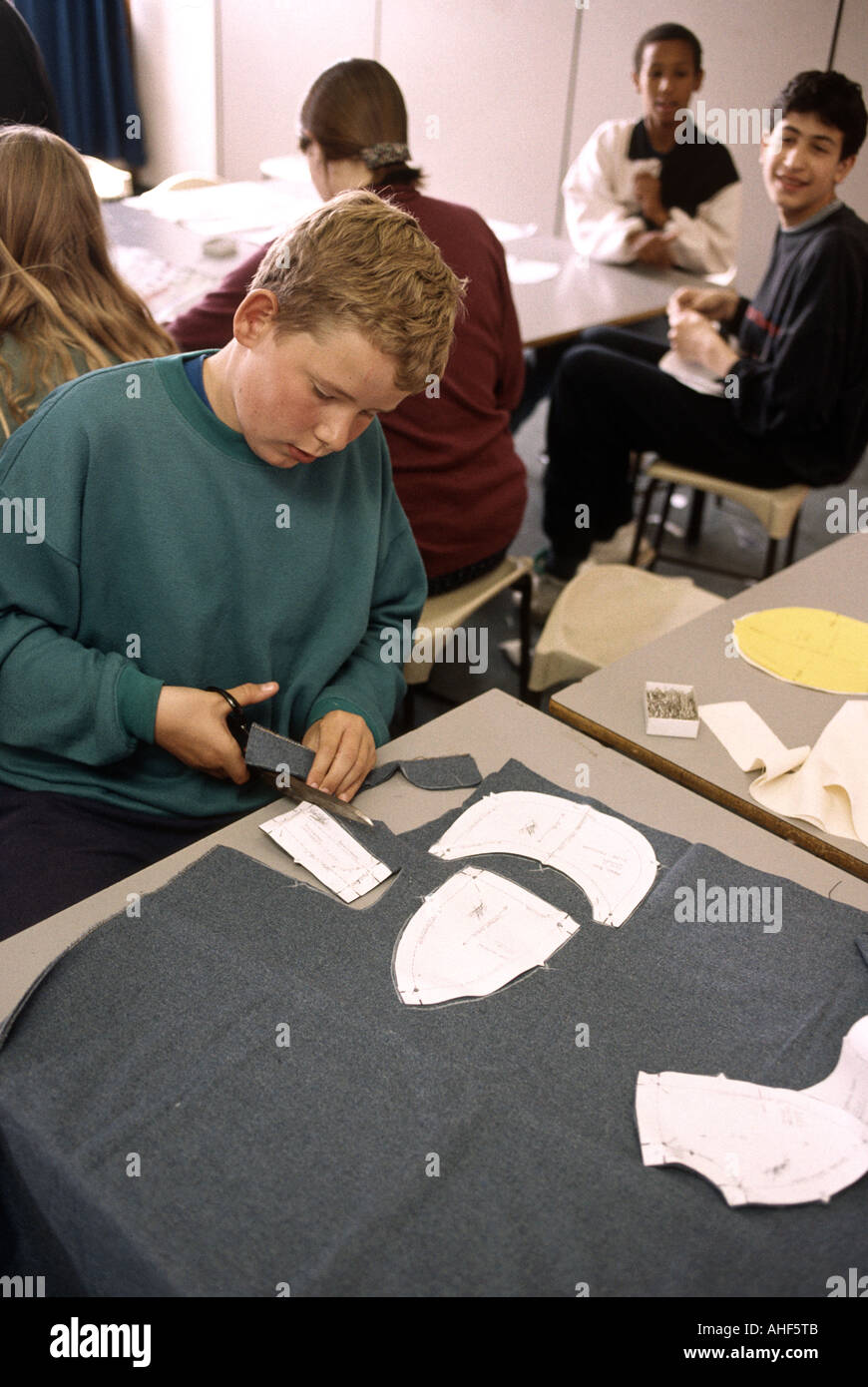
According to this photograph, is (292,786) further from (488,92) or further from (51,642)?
(488,92)

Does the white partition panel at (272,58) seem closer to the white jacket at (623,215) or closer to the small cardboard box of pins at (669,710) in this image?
the white jacket at (623,215)

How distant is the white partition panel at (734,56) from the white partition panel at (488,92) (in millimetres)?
140

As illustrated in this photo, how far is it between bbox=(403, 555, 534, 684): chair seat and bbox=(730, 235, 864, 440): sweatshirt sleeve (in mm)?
772

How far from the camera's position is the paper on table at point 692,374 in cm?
271

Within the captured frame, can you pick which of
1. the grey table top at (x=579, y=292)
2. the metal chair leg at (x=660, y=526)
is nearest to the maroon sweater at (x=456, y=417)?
the grey table top at (x=579, y=292)

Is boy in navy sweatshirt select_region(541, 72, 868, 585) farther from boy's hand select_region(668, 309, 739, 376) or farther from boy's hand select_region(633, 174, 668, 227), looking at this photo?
boy's hand select_region(633, 174, 668, 227)

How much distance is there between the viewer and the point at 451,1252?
0.74 metres

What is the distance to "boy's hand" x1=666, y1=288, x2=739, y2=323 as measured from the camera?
297 cm

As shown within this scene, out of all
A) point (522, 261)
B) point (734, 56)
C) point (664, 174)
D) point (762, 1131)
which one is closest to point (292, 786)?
point (762, 1131)

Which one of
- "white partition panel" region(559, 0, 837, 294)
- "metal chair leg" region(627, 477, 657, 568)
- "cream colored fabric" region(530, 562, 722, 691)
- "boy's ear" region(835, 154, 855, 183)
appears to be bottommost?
"metal chair leg" region(627, 477, 657, 568)

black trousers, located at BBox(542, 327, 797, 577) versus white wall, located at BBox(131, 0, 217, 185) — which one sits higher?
white wall, located at BBox(131, 0, 217, 185)

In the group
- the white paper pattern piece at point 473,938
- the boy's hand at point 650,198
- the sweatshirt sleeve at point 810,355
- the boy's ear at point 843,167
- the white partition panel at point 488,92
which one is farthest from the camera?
the white partition panel at point 488,92

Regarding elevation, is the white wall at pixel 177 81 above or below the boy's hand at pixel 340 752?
above

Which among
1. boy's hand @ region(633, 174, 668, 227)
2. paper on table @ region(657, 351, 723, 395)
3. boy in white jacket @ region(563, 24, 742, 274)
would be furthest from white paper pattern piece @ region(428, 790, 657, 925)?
boy's hand @ region(633, 174, 668, 227)
